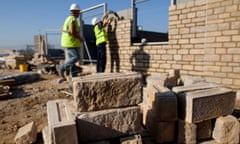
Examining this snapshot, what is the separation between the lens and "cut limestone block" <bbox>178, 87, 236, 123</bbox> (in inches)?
75.7

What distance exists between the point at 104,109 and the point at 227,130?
141cm

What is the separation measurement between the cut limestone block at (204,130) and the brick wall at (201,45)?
204cm

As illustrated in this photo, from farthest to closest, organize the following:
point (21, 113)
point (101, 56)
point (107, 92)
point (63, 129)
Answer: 1. point (101, 56)
2. point (21, 113)
3. point (107, 92)
4. point (63, 129)

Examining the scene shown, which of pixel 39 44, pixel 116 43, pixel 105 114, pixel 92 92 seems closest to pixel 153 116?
pixel 105 114

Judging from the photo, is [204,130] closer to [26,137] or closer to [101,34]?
[26,137]

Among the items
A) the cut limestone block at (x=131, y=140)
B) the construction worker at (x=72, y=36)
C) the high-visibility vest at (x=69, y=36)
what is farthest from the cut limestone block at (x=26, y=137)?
the high-visibility vest at (x=69, y=36)

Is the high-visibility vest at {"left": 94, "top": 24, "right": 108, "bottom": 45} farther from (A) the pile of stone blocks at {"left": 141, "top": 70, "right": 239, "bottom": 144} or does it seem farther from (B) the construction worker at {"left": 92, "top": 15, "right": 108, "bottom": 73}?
(A) the pile of stone blocks at {"left": 141, "top": 70, "right": 239, "bottom": 144}

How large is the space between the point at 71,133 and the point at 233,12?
3.82m

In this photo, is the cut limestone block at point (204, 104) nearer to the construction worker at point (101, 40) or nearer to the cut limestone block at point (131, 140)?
the cut limestone block at point (131, 140)

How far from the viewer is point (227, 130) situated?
198 cm

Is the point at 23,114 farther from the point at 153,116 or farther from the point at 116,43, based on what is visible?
the point at 116,43

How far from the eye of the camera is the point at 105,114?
1743mm

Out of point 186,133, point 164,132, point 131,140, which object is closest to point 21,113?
point 131,140

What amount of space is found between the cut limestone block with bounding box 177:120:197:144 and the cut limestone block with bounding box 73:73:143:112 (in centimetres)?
63
